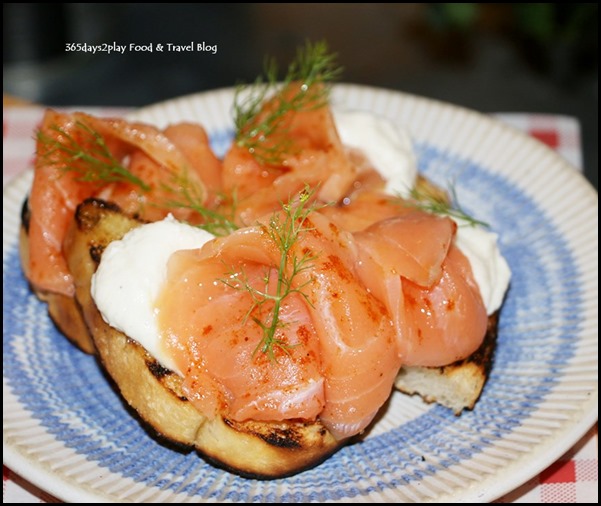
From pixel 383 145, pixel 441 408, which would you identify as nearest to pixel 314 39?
pixel 383 145

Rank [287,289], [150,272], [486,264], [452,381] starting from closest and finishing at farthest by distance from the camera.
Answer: [287,289], [150,272], [452,381], [486,264]

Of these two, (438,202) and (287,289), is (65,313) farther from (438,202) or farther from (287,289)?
(438,202)

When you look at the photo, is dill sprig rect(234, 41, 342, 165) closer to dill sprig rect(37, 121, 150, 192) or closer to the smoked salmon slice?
the smoked salmon slice

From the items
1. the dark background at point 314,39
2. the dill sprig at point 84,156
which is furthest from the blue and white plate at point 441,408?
the dark background at point 314,39

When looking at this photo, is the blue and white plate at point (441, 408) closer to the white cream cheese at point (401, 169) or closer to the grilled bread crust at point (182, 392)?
the grilled bread crust at point (182, 392)

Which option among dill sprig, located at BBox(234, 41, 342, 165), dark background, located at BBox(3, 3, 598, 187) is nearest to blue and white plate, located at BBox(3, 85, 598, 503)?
dill sprig, located at BBox(234, 41, 342, 165)
